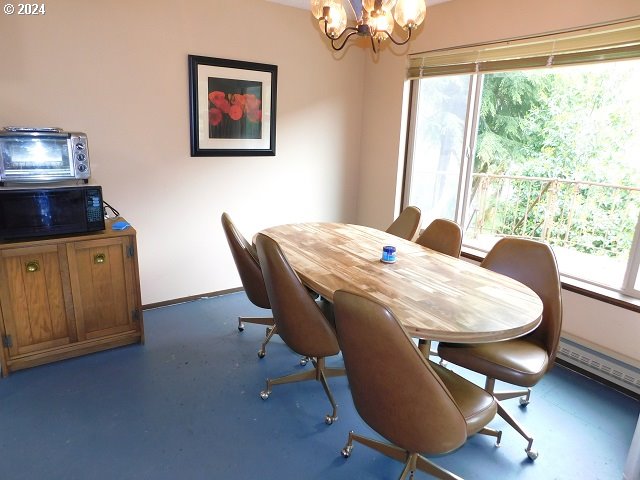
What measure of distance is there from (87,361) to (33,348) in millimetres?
303

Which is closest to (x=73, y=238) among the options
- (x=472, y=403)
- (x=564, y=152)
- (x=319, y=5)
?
(x=319, y=5)

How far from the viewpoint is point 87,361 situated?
255 cm

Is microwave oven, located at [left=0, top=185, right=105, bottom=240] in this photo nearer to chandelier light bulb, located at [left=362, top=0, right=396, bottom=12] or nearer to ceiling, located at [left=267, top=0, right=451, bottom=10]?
chandelier light bulb, located at [left=362, top=0, right=396, bottom=12]

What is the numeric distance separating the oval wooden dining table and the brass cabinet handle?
4.50ft

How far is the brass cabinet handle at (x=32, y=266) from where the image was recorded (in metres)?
2.28

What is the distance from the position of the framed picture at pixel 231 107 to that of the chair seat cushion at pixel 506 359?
232 cm

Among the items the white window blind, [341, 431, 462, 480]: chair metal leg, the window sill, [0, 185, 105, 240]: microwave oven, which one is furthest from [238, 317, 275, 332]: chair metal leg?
the white window blind

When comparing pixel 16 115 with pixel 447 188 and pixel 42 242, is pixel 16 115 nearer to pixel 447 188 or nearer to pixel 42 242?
pixel 42 242

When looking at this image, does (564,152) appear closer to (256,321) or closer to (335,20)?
(335,20)

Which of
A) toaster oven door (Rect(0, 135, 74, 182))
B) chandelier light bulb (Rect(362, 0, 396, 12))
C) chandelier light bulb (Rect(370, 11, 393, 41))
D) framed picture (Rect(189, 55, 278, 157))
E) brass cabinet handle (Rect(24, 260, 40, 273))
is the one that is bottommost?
brass cabinet handle (Rect(24, 260, 40, 273))

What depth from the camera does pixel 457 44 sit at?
318 centimetres

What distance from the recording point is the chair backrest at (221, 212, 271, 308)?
7.97ft

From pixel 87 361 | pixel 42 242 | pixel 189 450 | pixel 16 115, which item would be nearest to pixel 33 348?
pixel 87 361

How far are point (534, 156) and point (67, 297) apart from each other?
399 centimetres
